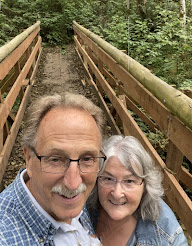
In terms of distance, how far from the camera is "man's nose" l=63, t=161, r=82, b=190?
134cm

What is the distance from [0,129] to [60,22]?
12.7m

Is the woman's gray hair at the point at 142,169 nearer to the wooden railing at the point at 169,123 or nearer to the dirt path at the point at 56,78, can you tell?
the wooden railing at the point at 169,123

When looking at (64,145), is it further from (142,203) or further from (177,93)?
(177,93)

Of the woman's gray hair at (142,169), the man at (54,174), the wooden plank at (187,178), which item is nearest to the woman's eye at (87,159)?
the man at (54,174)

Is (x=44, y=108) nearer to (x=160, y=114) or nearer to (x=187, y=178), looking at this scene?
(x=160, y=114)

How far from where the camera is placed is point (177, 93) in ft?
6.57

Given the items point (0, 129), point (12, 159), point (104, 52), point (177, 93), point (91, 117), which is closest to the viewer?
point (91, 117)

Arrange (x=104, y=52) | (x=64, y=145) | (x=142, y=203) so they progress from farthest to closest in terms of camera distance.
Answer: (x=104, y=52), (x=142, y=203), (x=64, y=145)

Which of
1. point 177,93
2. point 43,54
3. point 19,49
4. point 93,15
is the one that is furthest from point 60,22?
point 177,93

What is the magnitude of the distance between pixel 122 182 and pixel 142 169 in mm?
154

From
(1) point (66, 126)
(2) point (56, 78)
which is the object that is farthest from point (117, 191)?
(2) point (56, 78)

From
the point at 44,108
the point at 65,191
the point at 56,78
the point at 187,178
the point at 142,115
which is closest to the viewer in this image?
the point at 65,191

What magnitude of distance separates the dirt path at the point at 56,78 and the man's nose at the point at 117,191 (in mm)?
2587

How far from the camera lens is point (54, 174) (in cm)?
136
